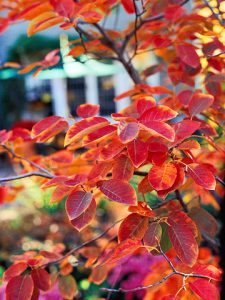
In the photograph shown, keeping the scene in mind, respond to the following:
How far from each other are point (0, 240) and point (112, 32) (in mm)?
2976

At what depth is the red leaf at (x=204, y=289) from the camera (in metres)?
1.04

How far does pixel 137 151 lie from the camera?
1088 millimetres

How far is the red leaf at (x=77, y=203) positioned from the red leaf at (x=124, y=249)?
0.11 m

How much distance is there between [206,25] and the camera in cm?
166

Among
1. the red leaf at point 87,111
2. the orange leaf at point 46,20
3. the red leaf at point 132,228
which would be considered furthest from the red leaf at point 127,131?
the orange leaf at point 46,20

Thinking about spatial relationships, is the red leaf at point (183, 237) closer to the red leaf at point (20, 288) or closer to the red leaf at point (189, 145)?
the red leaf at point (189, 145)

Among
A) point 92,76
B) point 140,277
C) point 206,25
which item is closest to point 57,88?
point 92,76

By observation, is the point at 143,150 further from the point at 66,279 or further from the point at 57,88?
the point at 57,88

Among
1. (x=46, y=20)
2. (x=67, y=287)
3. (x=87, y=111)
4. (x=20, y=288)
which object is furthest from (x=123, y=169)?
(x=67, y=287)

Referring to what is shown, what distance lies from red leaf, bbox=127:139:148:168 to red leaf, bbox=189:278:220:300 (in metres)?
0.26

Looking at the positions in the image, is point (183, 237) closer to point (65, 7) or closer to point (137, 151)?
point (137, 151)

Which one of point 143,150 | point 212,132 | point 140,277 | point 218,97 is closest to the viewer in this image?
point 143,150

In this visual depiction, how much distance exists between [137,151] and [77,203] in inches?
6.3

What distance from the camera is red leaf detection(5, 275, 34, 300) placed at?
124 cm
